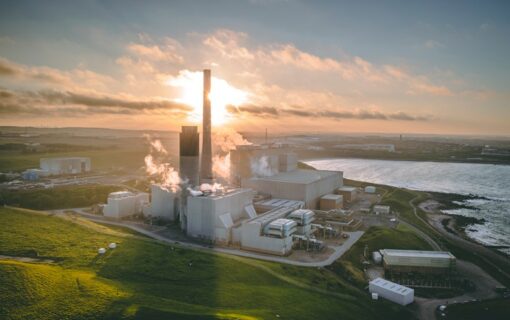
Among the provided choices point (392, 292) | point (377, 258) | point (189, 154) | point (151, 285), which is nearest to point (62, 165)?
point (189, 154)

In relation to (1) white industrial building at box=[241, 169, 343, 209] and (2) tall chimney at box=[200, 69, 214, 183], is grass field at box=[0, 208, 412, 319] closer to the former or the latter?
(2) tall chimney at box=[200, 69, 214, 183]

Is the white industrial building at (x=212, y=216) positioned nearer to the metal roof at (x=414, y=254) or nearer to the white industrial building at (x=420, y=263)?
the metal roof at (x=414, y=254)

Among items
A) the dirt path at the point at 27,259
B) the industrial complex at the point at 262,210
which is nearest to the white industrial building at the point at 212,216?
the industrial complex at the point at 262,210

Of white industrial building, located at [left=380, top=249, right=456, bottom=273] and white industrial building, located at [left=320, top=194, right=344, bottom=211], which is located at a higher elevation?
white industrial building, located at [left=320, top=194, right=344, bottom=211]

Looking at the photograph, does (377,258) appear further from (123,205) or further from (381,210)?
(123,205)

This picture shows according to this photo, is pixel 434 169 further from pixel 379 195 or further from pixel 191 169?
pixel 191 169

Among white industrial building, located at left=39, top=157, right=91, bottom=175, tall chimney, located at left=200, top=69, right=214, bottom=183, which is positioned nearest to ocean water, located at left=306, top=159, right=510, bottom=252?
tall chimney, located at left=200, top=69, right=214, bottom=183
